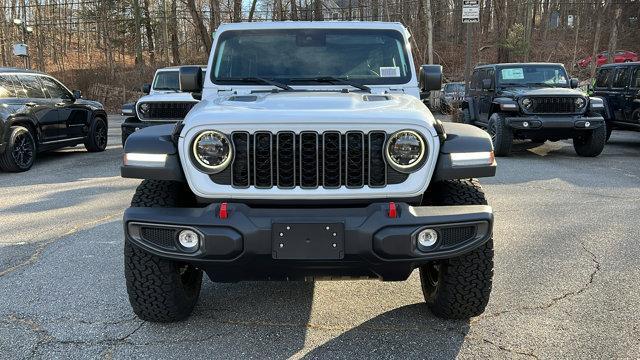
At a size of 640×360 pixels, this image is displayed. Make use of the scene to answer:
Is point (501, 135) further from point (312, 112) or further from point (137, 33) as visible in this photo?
point (137, 33)

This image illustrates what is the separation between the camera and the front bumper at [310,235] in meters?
2.59

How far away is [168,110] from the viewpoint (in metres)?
9.95

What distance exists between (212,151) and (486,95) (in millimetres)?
9558

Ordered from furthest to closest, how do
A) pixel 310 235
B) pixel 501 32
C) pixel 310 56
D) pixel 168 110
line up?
pixel 501 32, pixel 168 110, pixel 310 56, pixel 310 235

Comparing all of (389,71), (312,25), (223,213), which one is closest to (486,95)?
(389,71)

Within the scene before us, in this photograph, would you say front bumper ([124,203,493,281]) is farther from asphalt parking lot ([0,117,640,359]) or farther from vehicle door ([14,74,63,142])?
vehicle door ([14,74,63,142])

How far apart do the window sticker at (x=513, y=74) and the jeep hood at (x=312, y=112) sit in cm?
846

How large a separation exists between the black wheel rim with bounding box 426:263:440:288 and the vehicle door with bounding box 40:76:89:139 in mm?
9034

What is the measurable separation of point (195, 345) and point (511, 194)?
5235mm

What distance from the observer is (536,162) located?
32.1ft

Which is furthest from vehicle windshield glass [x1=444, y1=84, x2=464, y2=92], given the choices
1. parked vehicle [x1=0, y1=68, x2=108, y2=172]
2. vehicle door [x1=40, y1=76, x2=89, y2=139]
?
vehicle door [x1=40, y1=76, x2=89, y2=139]

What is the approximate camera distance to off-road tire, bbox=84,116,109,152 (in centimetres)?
1151

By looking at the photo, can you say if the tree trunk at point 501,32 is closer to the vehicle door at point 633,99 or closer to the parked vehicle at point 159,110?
the vehicle door at point 633,99

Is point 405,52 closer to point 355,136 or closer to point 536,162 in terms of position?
point 355,136
